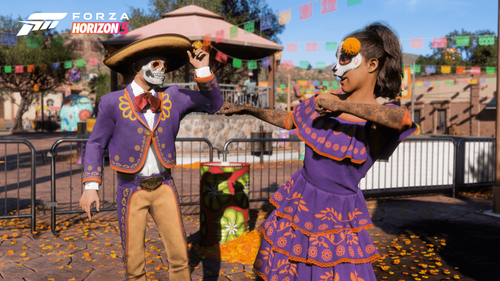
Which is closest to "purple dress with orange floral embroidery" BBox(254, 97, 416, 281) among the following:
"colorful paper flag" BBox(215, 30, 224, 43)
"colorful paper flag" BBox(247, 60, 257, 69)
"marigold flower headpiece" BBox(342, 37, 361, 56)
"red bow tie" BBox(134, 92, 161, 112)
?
"marigold flower headpiece" BBox(342, 37, 361, 56)

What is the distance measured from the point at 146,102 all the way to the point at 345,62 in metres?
1.25

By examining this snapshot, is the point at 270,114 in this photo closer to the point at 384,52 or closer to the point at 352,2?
the point at 384,52

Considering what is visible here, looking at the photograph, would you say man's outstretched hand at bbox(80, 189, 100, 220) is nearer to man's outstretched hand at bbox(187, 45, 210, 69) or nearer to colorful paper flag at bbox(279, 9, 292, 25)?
man's outstretched hand at bbox(187, 45, 210, 69)

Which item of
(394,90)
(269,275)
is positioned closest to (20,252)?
(269,275)

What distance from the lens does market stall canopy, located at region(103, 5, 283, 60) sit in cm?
1416

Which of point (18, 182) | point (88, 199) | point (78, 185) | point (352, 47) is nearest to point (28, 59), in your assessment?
point (78, 185)

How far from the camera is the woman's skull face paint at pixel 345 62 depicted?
1.92 meters

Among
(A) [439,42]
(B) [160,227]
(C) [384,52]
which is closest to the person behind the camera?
(C) [384,52]

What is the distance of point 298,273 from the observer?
6.00ft

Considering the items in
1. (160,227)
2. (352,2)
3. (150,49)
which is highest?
(352,2)

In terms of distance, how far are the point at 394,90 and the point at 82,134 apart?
40.0 ft

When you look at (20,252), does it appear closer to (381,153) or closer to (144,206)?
(144,206)

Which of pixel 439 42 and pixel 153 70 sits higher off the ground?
pixel 439 42

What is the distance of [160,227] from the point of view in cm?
248
